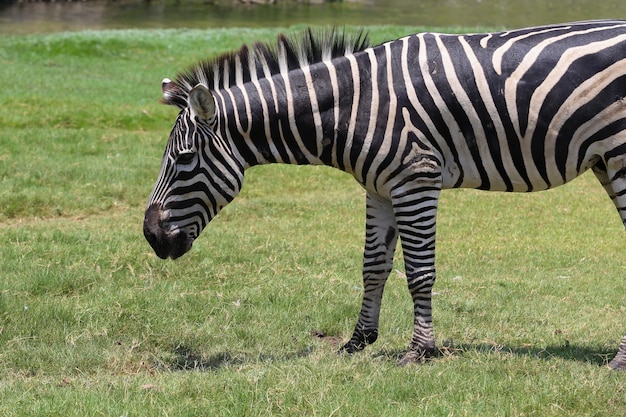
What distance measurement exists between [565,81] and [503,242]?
4954 millimetres

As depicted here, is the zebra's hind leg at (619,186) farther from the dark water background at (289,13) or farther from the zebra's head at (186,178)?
the dark water background at (289,13)

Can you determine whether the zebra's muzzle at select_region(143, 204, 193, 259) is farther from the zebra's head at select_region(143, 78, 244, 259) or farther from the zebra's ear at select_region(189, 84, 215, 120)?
the zebra's ear at select_region(189, 84, 215, 120)

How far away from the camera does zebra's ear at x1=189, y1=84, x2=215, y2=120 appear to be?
603 cm

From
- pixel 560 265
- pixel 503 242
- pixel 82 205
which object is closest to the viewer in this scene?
pixel 560 265

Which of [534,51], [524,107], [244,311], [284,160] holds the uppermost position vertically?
[534,51]

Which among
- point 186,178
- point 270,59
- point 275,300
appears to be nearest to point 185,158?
point 186,178

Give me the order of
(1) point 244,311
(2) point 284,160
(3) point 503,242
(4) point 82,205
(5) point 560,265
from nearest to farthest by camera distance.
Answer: (2) point 284,160
(1) point 244,311
(5) point 560,265
(3) point 503,242
(4) point 82,205

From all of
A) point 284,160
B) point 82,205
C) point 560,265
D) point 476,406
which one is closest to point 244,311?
point 284,160

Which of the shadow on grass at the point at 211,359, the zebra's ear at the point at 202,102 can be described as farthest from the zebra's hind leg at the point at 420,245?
the zebra's ear at the point at 202,102

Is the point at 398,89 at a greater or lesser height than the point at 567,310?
greater

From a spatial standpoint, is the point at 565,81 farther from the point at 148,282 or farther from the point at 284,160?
the point at 148,282

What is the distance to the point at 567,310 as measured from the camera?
8.06m

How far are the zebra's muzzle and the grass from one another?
915mm

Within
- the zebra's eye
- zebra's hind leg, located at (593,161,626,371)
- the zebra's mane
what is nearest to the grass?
zebra's hind leg, located at (593,161,626,371)
